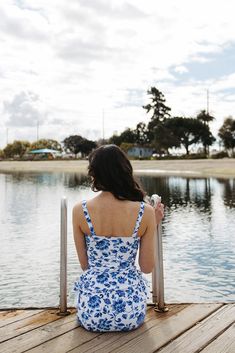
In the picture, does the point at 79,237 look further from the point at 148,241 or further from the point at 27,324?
the point at 27,324

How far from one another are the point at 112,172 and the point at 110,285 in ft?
3.04

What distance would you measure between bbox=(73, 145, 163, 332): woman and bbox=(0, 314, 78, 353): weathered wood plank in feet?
0.91

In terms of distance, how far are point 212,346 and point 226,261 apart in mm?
7134

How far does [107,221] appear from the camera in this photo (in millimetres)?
3725

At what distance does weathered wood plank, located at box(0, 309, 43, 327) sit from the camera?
169 inches

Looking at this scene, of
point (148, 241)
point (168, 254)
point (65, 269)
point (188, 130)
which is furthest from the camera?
point (188, 130)

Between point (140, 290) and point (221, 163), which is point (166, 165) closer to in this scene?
point (221, 163)

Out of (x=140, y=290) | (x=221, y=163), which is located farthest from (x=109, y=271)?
(x=221, y=163)

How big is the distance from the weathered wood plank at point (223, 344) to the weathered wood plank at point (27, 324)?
1.44 metres

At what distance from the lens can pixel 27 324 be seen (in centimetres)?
420

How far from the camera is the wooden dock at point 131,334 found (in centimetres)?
365

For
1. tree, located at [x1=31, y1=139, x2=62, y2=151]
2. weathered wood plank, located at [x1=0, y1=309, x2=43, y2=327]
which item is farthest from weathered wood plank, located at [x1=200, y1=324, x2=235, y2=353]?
tree, located at [x1=31, y1=139, x2=62, y2=151]

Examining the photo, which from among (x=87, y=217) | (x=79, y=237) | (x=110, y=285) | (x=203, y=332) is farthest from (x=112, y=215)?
(x=203, y=332)

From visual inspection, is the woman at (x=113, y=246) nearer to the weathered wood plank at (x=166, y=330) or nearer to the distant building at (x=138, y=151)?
the weathered wood plank at (x=166, y=330)
